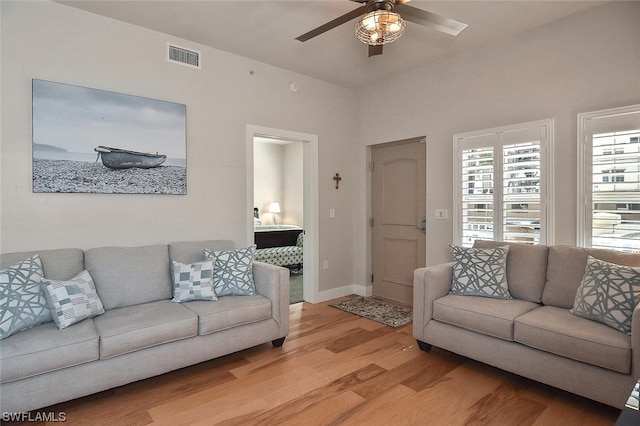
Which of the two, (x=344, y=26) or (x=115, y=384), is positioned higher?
(x=344, y=26)

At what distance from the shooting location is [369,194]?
4.93m

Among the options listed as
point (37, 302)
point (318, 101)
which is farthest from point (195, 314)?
point (318, 101)

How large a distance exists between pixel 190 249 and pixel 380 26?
2386mm

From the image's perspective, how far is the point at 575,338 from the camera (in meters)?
2.18

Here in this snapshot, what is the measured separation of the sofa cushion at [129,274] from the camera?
2.76 metres

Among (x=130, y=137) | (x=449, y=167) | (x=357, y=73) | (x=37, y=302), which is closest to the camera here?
(x=37, y=302)

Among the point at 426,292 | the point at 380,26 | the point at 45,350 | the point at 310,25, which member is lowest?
the point at 45,350

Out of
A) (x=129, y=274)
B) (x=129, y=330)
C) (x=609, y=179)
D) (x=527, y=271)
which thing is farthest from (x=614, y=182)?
(x=129, y=274)

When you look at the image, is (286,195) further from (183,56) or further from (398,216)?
(183,56)

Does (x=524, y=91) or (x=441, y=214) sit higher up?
(x=524, y=91)

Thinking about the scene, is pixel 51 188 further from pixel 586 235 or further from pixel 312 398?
pixel 586 235

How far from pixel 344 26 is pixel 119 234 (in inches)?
104

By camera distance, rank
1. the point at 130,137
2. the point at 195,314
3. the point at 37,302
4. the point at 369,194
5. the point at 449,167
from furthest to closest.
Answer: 1. the point at 369,194
2. the point at 449,167
3. the point at 130,137
4. the point at 195,314
5. the point at 37,302

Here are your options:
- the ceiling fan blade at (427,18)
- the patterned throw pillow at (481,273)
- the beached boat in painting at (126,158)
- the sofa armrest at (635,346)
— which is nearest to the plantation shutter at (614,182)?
the patterned throw pillow at (481,273)
